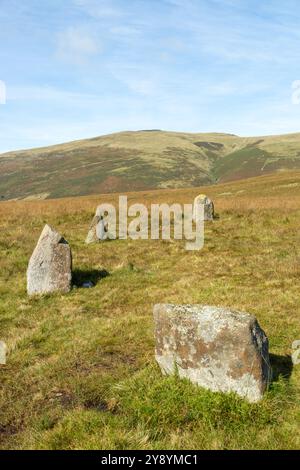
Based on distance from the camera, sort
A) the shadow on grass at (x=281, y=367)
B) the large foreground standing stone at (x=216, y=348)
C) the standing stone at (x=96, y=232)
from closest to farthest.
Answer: the large foreground standing stone at (x=216, y=348) < the shadow on grass at (x=281, y=367) < the standing stone at (x=96, y=232)

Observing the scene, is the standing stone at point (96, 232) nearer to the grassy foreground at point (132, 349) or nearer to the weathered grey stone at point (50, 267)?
the grassy foreground at point (132, 349)

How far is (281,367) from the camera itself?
356 inches

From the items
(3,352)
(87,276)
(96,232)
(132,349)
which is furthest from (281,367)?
(96,232)

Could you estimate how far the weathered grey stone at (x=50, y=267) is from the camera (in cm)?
1552

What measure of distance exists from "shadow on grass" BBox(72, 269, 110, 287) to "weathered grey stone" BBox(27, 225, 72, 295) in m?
1.04

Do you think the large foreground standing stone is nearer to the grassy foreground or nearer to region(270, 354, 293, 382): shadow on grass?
the grassy foreground

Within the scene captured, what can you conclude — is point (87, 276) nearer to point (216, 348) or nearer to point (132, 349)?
point (132, 349)

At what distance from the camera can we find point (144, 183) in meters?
165

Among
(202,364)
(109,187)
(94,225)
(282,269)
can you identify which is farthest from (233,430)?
(109,187)

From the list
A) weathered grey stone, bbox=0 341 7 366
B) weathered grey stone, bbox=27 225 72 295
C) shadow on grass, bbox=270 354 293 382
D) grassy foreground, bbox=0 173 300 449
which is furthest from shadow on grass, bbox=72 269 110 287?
shadow on grass, bbox=270 354 293 382

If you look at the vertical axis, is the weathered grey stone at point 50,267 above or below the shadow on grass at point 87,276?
above

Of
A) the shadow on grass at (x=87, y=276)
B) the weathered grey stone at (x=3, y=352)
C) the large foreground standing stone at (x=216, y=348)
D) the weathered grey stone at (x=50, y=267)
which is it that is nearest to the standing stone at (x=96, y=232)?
the shadow on grass at (x=87, y=276)

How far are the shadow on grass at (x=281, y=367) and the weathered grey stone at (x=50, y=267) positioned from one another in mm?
8520

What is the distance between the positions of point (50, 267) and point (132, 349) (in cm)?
618
